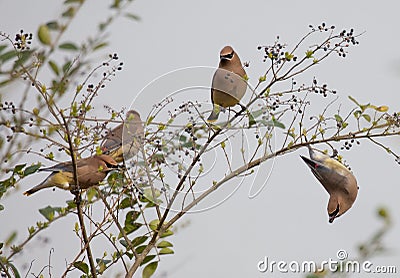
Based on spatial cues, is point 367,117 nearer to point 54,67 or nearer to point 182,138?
point 182,138

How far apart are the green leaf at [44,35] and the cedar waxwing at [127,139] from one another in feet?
0.88

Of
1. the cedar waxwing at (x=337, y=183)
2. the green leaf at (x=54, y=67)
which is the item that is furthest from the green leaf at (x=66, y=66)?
the cedar waxwing at (x=337, y=183)

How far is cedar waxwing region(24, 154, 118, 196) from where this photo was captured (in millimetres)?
668

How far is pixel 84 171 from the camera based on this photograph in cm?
67

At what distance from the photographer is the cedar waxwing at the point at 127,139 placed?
0.68 metres

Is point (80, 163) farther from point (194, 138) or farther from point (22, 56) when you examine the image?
point (22, 56)

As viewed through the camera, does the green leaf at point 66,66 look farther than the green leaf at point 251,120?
No

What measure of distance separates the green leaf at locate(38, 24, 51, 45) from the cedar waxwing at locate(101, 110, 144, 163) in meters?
0.27

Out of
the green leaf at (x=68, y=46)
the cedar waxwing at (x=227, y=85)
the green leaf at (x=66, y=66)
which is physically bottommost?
the green leaf at (x=68, y=46)

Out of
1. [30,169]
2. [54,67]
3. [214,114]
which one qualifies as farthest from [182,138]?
[54,67]

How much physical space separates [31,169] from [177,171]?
15 cm

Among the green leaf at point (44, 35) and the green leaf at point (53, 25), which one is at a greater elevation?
the green leaf at point (53, 25)

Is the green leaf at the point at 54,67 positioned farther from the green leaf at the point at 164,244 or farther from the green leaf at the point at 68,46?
the green leaf at the point at 164,244

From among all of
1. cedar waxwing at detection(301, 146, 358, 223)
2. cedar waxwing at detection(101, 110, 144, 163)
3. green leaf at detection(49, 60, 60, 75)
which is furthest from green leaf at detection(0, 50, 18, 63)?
cedar waxwing at detection(301, 146, 358, 223)
